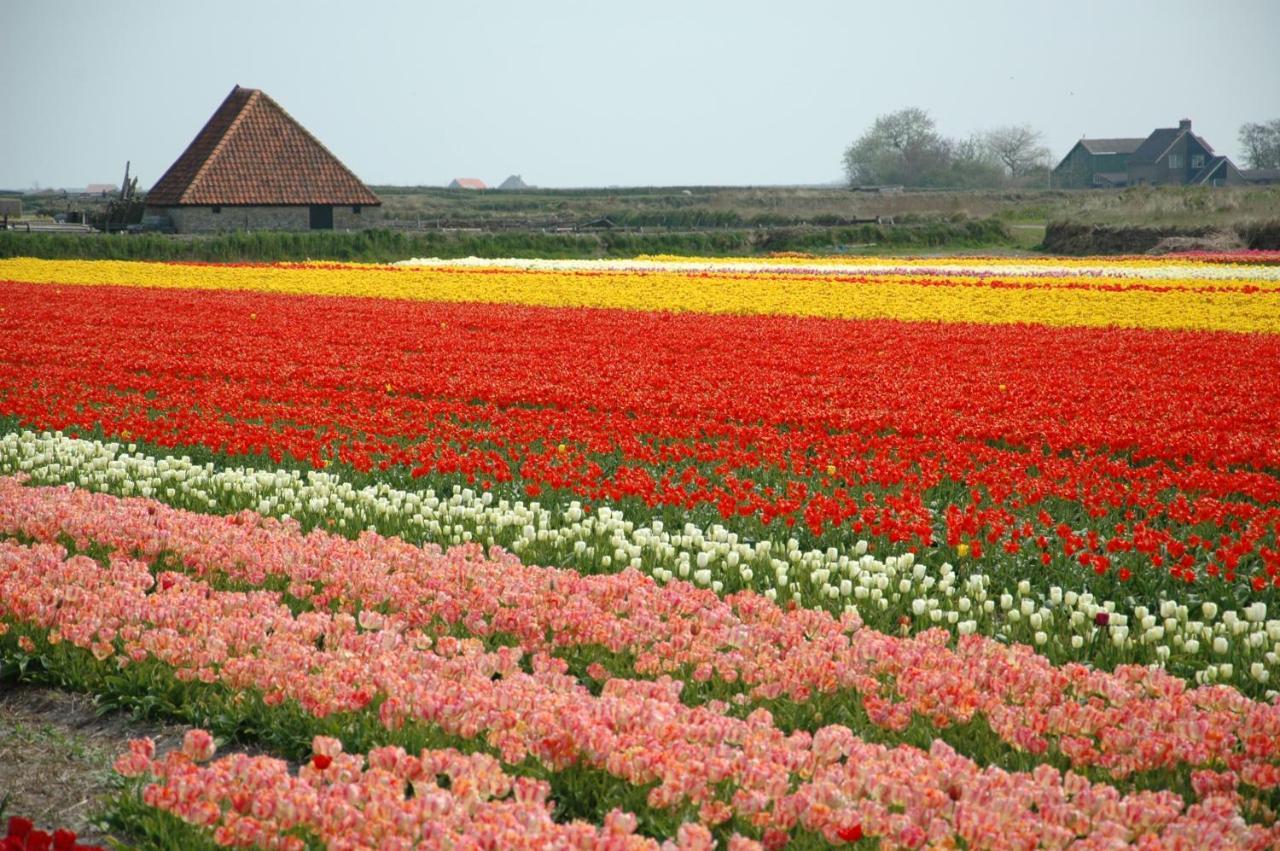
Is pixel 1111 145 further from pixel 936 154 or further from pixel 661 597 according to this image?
pixel 661 597

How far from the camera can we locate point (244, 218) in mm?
51219

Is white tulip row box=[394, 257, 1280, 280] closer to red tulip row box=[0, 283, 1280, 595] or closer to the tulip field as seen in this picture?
red tulip row box=[0, 283, 1280, 595]

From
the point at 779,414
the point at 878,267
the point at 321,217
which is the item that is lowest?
the point at 779,414

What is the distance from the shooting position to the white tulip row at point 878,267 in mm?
34219

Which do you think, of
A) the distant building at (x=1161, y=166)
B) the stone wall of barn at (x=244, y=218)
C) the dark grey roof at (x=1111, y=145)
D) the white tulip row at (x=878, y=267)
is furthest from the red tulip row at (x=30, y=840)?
the dark grey roof at (x=1111, y=145)

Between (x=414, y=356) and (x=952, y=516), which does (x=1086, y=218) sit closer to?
(x=414, y=356)

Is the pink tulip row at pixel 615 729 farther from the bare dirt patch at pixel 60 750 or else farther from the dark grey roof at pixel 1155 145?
the dark grey roof at pixel 1155 145

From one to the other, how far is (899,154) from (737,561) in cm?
12267

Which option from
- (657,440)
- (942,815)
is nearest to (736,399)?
(657,440)

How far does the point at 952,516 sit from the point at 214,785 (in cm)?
496

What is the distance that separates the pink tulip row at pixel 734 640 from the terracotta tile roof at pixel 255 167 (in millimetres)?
44914

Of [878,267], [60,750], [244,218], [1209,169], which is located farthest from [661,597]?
[1209,169]

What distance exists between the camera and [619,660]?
19.9 feet

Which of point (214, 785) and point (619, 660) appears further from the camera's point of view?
point (619, 660)
